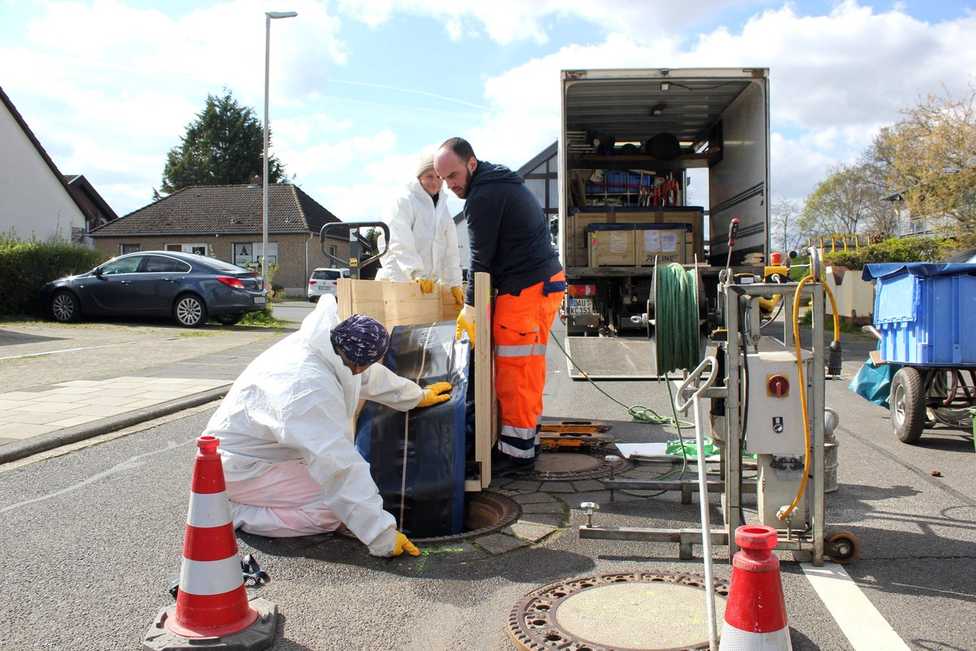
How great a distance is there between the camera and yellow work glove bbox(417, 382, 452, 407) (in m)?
4.65

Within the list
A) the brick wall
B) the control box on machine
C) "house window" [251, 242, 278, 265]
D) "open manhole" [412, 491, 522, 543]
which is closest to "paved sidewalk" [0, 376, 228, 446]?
"open manhole" [412, 491, 522, 543]

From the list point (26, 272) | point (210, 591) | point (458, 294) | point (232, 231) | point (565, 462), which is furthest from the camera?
point (232, 231)

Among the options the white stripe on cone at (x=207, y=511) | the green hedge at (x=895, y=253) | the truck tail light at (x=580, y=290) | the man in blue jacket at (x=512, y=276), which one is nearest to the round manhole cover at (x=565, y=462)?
the man in blue jacket at (x=512, y=276)

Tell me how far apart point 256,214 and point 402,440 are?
4426 cm

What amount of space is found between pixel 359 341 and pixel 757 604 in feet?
7.29

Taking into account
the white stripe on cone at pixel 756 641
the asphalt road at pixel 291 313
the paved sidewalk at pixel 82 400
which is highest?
the asphalt road at pixel 291 313

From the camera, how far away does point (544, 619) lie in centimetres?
314

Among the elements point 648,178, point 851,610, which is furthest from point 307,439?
point 648,178

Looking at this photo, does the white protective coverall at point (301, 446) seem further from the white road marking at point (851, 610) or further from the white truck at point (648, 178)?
the white truck at point (648, 178)

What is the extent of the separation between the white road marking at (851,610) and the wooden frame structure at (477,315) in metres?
1.81

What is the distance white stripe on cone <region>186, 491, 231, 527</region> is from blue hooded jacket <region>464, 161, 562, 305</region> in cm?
285

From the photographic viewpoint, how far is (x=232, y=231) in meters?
45.4

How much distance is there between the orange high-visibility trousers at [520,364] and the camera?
542 cm

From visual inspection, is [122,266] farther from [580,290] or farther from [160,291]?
[580,290]
